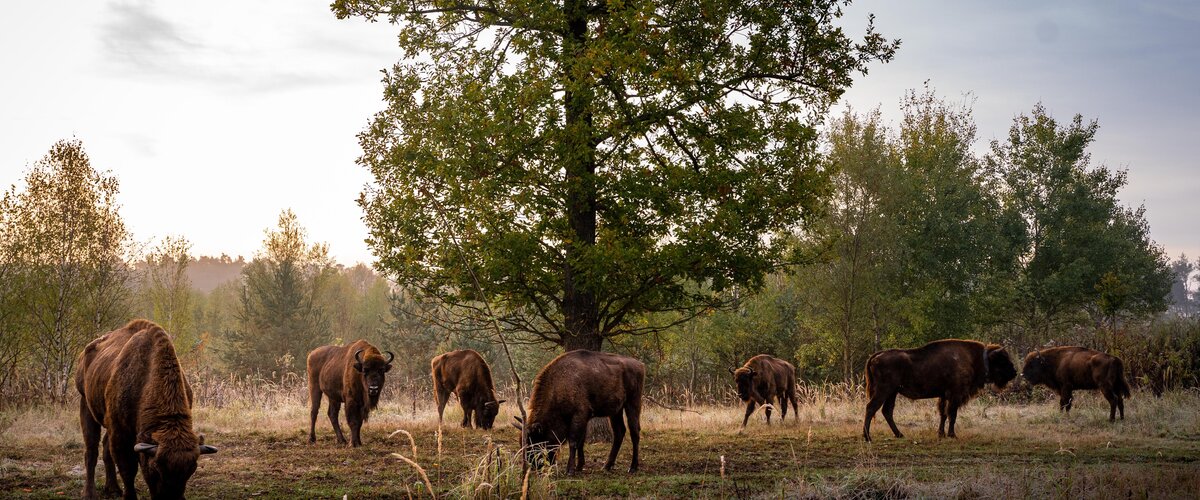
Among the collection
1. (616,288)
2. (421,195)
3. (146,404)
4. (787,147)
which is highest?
(787,147)

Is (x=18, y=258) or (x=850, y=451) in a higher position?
(x=18, y=258)

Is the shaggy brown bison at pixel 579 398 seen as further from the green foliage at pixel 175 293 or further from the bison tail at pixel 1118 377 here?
the green foliage at pixel 175 293

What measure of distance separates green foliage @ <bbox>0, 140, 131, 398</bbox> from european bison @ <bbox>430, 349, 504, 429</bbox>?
1247 cm

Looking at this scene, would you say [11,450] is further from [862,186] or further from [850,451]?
[862,186]

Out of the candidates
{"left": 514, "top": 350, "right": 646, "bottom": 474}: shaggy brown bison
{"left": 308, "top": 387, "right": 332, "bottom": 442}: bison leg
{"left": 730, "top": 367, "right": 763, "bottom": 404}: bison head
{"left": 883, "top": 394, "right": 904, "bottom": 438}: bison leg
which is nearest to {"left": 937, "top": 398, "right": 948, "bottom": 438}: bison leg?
{"left": 883, "top": 394, "right": 904, "bottom": 438}: bison leg

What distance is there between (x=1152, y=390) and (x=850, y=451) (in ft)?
53.5

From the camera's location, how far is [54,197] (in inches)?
994

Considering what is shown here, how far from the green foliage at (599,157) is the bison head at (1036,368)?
10784mm

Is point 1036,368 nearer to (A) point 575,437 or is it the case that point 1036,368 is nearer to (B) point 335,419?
(A) point 575,437

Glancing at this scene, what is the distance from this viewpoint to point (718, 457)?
12289 mm

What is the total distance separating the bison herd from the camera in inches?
295

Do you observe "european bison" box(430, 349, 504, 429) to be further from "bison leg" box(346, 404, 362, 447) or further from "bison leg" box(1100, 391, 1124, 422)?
"bison leg" box(1100, 391, 1124, 422)

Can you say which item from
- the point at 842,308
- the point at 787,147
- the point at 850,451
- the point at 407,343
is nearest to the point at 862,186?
the point at 842,308

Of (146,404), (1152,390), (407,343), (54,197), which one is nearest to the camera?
(146,404)
